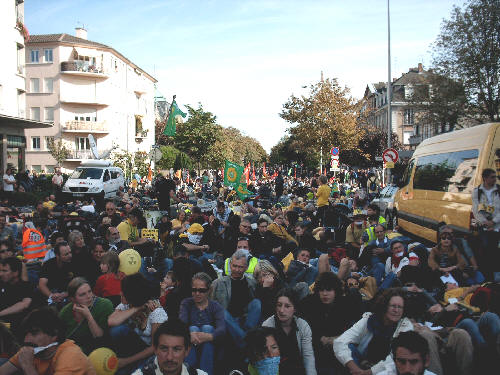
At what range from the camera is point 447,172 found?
1045cm

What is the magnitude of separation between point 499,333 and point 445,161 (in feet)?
21.5

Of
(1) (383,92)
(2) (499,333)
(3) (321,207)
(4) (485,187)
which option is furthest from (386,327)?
(1) (383,92)

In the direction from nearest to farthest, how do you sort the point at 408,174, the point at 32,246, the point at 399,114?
the point at 32,246 < the point at 408,174 < the point at 399,114

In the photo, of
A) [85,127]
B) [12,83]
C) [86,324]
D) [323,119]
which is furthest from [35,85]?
[86,324]

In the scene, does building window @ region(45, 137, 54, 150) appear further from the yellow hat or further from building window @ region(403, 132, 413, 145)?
building window @ region(403, 132, 413, 145)

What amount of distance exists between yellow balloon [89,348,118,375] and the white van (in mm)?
21571

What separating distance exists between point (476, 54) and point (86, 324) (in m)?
29.0

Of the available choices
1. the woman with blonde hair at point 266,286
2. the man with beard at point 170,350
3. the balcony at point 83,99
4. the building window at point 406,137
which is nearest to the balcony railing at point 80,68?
the balcony at point 83,99

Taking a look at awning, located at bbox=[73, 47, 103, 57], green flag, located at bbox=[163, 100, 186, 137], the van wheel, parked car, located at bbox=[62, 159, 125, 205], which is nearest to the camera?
green flag, located at bbox=[163, 100, 186, 137]

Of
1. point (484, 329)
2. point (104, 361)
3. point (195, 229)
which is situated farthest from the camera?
point (195, 229)

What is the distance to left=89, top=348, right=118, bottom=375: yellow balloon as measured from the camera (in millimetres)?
4156

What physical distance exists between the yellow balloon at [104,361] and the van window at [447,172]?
713 cm

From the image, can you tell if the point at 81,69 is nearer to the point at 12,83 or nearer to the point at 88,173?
the point at 12,83

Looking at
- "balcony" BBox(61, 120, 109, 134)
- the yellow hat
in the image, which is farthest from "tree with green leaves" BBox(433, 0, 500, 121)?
"balcony" BBox(61, 120, 109, 134)
